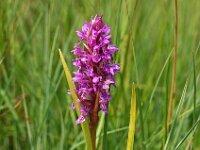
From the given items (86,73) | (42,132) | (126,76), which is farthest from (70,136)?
(86,73)

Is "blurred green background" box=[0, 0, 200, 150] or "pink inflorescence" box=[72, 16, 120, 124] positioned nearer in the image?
"pink inflorescence" box=[72, 16, 120, 124]

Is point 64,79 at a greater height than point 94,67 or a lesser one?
lesser

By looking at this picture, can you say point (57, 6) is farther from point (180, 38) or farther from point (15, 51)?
point (180, 38)

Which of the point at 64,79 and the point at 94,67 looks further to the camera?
the point at 64,79

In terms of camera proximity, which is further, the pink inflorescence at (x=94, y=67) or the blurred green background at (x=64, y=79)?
the blurred green background at (x=64, y=79)
